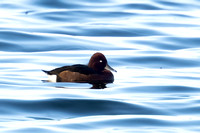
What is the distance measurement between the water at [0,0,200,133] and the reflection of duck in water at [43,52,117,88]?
0.77 feet

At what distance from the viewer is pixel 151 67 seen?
16359mm

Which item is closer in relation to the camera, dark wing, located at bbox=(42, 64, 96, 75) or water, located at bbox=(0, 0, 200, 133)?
water, located at bbox=(0, 0, 200, 133)

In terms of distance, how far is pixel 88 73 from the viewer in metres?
14.2

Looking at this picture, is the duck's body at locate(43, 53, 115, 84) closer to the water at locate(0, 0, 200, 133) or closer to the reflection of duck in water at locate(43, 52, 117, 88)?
the reflection of duck in water at locate(43, 52, 117, 88)

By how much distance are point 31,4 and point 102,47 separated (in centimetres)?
884

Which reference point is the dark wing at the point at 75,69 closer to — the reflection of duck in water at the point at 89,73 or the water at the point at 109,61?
the reflection of duck in water at the point at 89,73

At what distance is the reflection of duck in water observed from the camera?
1387 centimetres

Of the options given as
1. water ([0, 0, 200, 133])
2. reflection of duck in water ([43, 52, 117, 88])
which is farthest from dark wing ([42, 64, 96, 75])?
water ([0, 0, 200, 133])

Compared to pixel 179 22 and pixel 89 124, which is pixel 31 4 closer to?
pixel 179 22

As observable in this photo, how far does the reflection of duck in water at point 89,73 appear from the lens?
1387cm

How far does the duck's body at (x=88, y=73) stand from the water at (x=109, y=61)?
240mm

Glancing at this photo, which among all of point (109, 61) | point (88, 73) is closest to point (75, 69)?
point (88, 73)

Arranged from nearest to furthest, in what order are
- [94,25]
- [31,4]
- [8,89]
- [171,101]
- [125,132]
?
[125,132]
[171,101]
[8,89]
[94,25]
[31,4]

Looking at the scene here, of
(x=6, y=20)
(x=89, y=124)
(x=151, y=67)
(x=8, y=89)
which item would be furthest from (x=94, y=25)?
(x=89, y=124)
